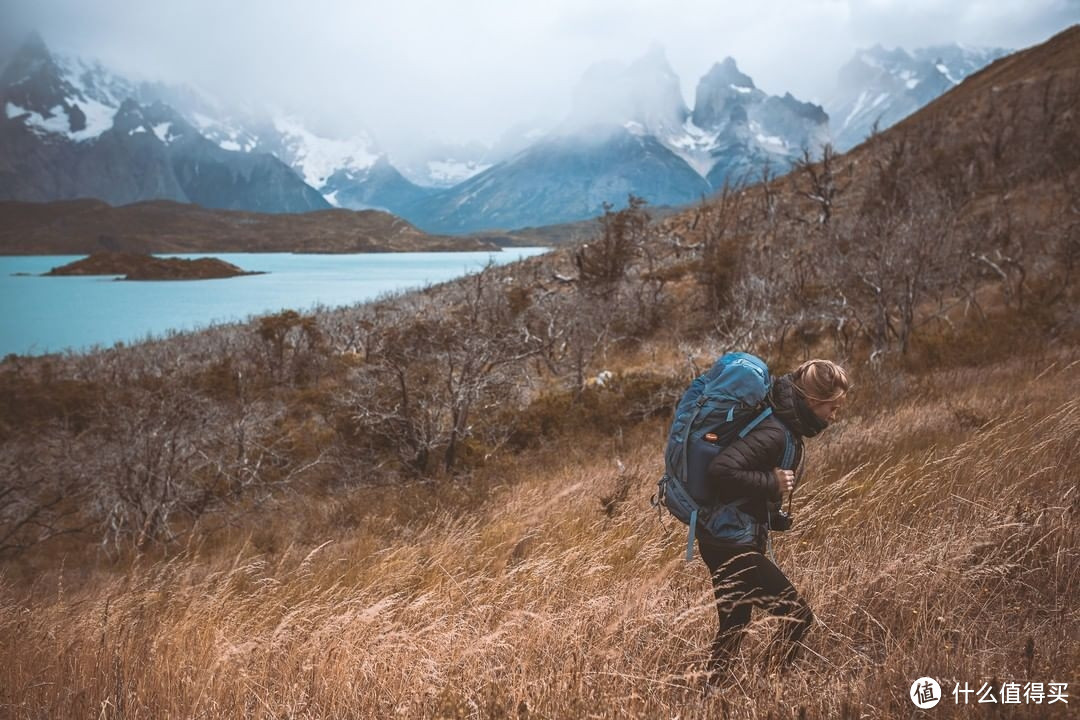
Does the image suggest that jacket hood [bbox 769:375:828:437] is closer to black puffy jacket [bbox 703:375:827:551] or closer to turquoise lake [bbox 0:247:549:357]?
black puffy jacket [bbox 703:375:827:551]

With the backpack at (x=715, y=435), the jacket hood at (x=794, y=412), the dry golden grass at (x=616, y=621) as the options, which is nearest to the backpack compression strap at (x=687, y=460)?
the backpack at (x=715, y=435)

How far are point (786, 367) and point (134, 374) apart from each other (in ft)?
107

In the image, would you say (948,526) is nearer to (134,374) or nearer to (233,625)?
(233,625)

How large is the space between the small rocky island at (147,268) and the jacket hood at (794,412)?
136 metres

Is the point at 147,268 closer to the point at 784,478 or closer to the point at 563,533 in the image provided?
the point at 563,533

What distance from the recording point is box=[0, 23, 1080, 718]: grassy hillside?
2.51 metres

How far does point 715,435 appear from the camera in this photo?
246cm

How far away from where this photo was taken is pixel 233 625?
3688mm

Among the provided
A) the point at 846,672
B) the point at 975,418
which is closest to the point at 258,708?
the point at 846,672

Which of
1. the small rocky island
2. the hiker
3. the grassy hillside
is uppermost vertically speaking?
the small rocky island

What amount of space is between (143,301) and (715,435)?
3851 inches

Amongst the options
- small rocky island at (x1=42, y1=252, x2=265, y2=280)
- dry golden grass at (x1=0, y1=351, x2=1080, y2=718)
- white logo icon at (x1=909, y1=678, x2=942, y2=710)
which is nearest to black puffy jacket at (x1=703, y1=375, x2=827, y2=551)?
dry golden grass at (x1=0, y1=351, x2=1080, y2=718)

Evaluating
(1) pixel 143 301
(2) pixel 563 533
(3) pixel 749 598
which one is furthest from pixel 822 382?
(1) pixel 143 301

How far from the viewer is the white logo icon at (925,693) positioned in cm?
207
